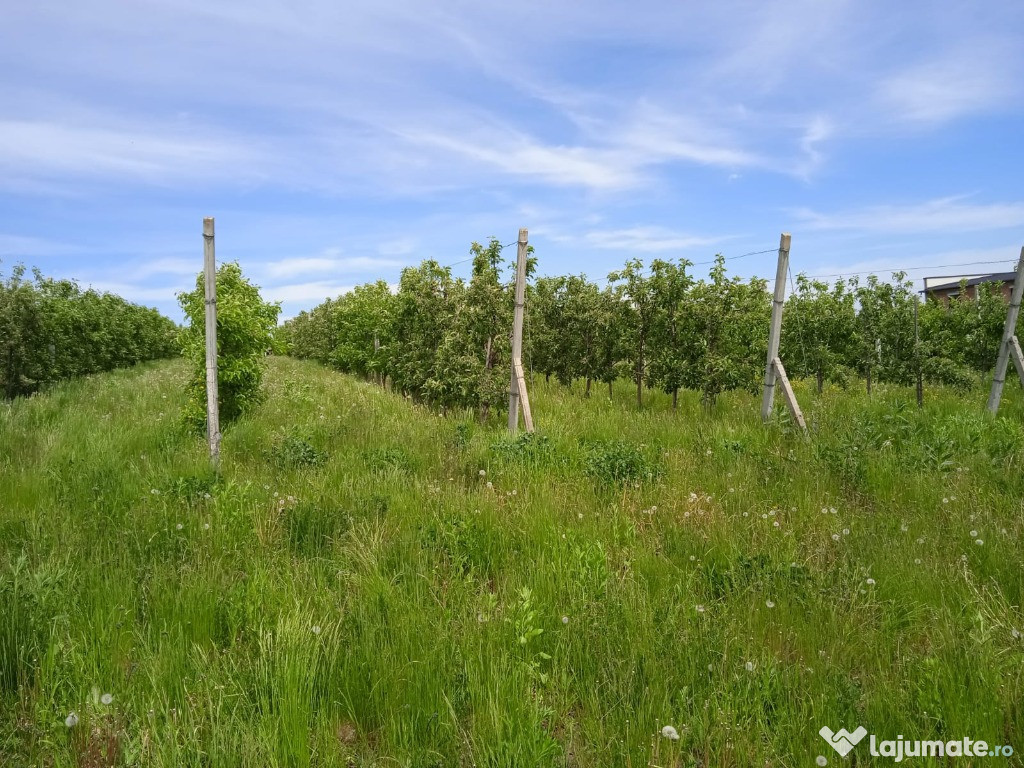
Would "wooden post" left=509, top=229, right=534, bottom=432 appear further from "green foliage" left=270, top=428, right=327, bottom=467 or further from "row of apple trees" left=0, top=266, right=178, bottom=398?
"row of apple trees" left=0, top=266, right=178, bottom=398

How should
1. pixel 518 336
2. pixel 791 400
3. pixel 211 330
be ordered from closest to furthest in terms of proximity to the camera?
pixel 211 330
pixel 791 400
pixel 518 336

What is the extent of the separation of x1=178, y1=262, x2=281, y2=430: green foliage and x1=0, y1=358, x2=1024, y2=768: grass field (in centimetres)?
271

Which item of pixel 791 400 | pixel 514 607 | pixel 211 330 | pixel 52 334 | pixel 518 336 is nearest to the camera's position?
Result: pixel 514 607

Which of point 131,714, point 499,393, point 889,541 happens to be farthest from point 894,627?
point 499,393

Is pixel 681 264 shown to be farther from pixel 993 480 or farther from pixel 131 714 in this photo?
pixel 131 714

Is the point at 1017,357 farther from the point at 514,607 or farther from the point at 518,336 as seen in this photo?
the point at 514,607

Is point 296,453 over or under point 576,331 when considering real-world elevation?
under

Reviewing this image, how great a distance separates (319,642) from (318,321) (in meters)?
36.2

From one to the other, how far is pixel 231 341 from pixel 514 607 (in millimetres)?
7799

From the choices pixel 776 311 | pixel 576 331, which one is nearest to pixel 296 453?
pixel 776 311

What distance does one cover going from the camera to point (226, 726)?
2418mm

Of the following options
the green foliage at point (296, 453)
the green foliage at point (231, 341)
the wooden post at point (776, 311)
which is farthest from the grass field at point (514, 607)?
the green foliage at point (231, 341)

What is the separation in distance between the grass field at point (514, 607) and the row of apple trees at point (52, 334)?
35.4 feet

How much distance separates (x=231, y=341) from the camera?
371 inches
